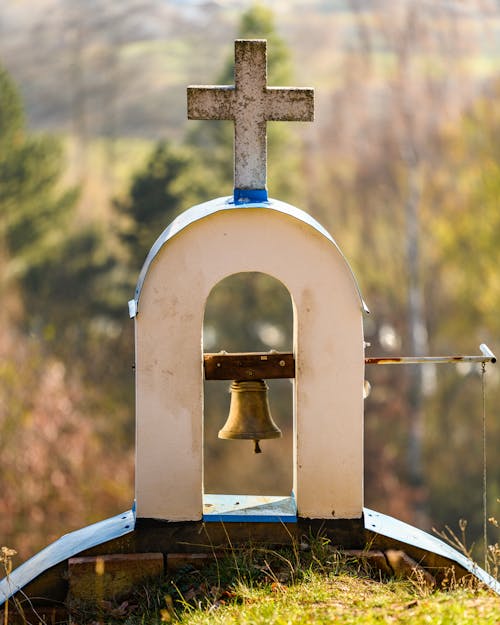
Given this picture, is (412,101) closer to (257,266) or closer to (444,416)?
(444,416)

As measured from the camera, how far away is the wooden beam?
16.9 ft

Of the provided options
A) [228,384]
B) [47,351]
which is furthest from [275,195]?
[47,351]

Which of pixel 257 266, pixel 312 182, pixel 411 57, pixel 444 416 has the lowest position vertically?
pixel 444 416

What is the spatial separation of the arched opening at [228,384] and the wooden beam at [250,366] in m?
14.4

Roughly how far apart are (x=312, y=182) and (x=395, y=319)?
3525 mm

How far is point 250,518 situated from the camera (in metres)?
5.12

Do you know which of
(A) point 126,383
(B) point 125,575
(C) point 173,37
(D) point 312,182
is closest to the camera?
(B) point 125,575

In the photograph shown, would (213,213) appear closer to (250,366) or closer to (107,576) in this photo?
(250,366)

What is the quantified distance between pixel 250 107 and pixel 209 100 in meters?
0.19

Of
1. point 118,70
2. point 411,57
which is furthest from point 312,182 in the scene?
point 118,70

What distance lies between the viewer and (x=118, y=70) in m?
24.4

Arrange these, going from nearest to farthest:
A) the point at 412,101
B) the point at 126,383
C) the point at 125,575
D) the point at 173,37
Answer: the point at 125,575 → the point at 126,383 → the point at 412,101 → the point at 173,37

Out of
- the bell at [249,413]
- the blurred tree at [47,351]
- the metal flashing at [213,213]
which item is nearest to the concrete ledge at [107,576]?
the bell at [249,413]

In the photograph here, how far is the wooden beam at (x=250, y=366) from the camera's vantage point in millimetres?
5148
